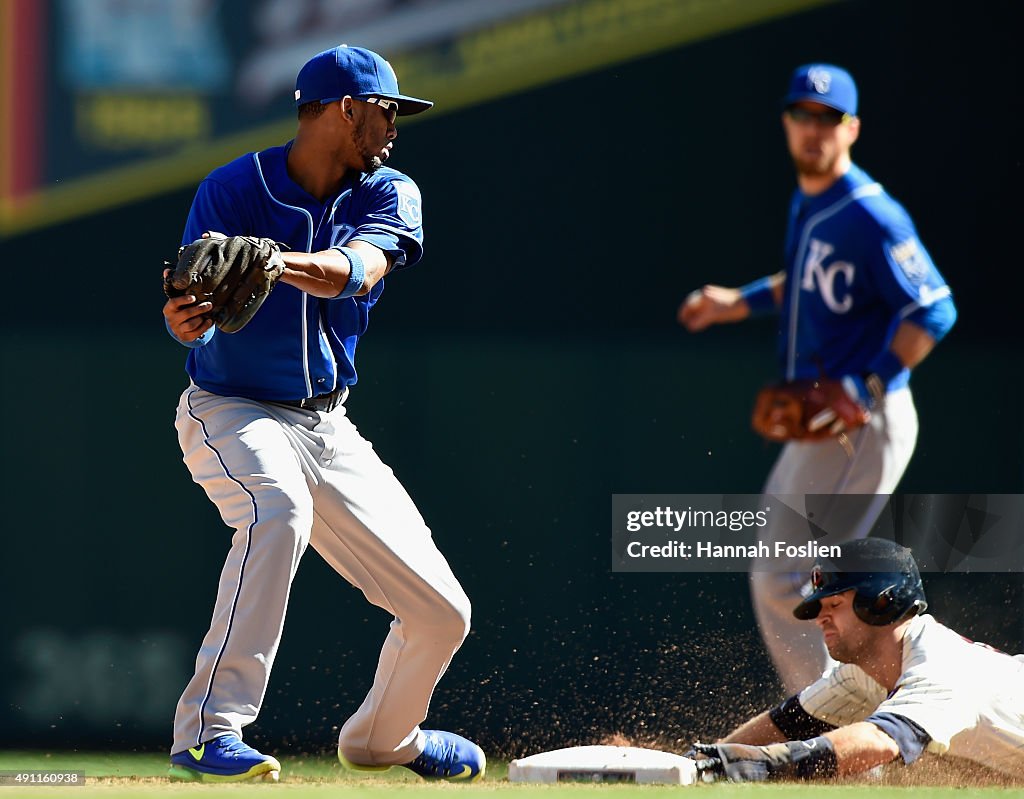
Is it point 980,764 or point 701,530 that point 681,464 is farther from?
point 980,764

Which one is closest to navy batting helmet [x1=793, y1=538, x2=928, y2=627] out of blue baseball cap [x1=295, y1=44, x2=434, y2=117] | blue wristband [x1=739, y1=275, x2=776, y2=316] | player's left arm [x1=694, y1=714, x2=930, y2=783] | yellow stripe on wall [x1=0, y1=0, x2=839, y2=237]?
player's left arm [x1=694, y1=714, x2=930, y2=783]

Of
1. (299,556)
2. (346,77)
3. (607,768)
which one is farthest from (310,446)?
(607,768)

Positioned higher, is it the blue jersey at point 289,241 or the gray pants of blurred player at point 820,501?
the blue jersey at point 289,241

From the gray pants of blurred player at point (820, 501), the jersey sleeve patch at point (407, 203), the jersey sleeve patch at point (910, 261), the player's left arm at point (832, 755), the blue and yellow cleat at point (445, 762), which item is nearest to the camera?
the player's left arm at point (832, 755)

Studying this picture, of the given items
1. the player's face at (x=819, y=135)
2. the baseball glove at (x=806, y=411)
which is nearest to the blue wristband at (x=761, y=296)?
the baseball glove at (x=806, y=411)

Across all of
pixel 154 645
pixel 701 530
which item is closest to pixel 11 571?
pixel 154 645

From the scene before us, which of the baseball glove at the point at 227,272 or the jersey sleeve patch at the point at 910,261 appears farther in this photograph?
the jersey sleeve patch at the point at 910,261

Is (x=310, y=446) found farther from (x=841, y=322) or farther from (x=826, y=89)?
(x=826, y=89)

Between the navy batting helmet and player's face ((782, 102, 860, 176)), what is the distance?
1447mm

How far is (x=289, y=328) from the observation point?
3643 millimetres

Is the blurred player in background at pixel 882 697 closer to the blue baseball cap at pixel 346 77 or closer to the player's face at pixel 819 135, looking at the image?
the player's face at pixel 819 135

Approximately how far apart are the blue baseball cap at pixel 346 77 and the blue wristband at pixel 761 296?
1.84 meters

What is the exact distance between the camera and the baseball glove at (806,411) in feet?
16.2

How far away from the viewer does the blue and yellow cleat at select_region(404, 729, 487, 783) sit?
153 inches
